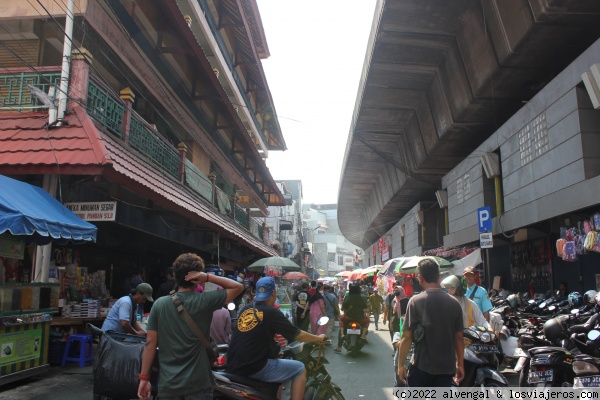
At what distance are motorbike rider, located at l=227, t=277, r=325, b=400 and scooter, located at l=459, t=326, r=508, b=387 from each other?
1.90 m

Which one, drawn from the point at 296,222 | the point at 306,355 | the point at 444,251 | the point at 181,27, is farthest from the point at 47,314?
the point at 296,222

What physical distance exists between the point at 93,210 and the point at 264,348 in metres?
5.27

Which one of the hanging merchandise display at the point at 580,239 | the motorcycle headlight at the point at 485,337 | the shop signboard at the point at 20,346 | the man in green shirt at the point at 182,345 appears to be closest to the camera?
the man in green shirt at the point at 182,345

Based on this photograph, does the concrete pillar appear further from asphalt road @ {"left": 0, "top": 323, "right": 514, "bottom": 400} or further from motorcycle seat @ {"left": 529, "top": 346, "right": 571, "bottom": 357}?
motorcycle seat @ {"left": 529, "top": 346, "right": 571, "bottom": 357}

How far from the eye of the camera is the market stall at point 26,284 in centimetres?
623

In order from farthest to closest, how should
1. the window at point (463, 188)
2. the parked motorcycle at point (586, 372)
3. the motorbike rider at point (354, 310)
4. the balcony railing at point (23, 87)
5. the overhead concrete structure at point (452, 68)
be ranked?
the window at point (463, 188)
the motorbike rider at point (354, 310)
the overhead concrete structure at point (452, 68)
the balcony railing at point (23, 87)
the parked motorcycle at point (586, 372)

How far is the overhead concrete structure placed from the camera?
34.7 feet

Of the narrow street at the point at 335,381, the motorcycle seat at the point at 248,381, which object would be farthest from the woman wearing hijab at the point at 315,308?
the motorcycle seat at the point at 248,381

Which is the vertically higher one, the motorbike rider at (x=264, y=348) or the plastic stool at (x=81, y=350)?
the motorbike rider at (x=264, y=348)

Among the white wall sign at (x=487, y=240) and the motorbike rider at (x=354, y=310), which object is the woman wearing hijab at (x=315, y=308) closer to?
the motorbike rider at (x=354, y=310)

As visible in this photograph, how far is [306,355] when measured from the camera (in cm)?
545

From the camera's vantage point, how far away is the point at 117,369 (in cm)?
518

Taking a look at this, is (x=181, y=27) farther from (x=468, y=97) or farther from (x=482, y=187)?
(x=482, y=187)

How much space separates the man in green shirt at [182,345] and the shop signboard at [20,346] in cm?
393
